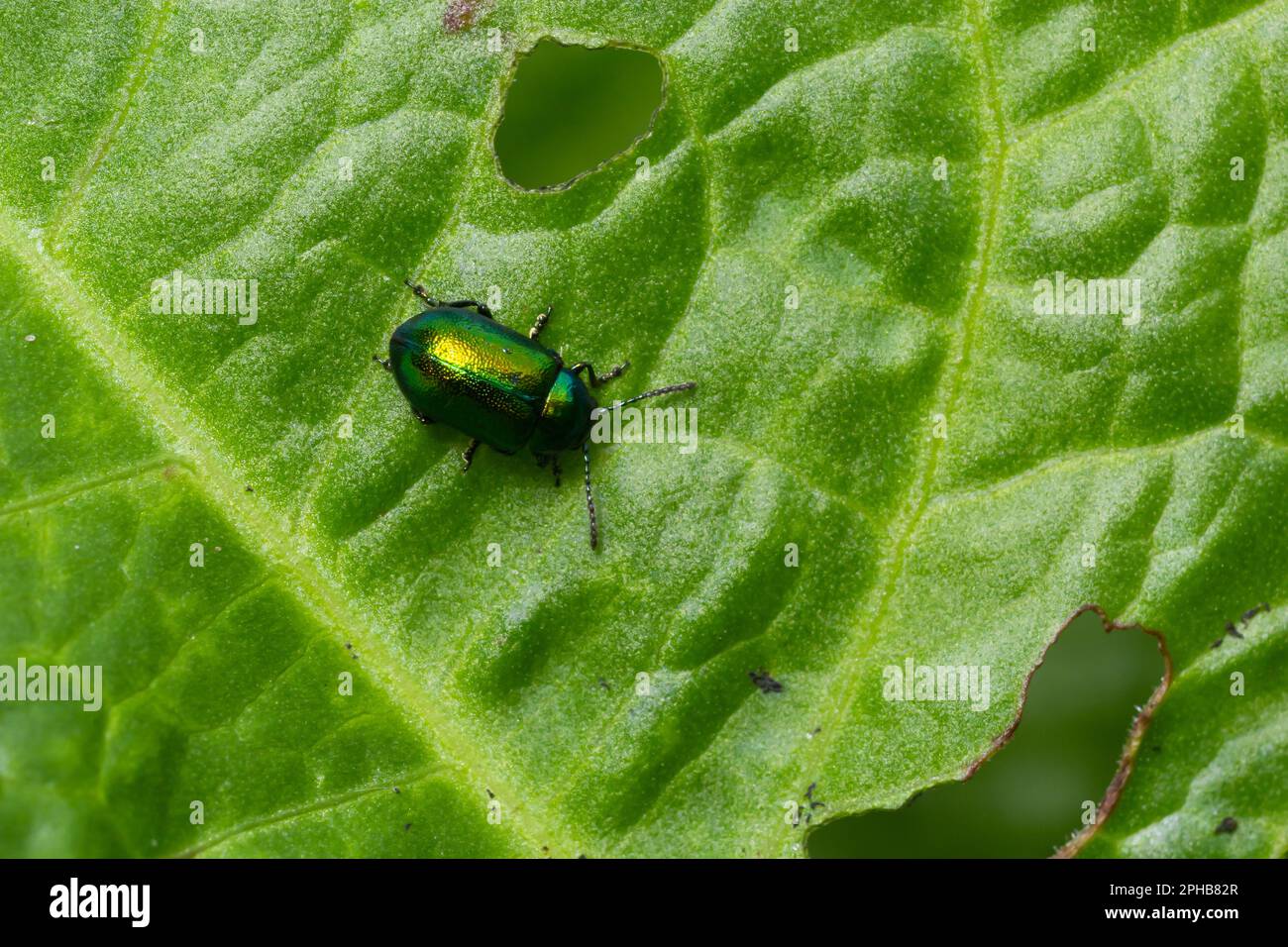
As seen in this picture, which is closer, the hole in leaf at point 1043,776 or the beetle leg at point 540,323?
the hole in leaf at point 1043,776

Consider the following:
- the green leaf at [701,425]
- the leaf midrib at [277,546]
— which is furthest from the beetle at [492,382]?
the leaf midrib at [277,546]

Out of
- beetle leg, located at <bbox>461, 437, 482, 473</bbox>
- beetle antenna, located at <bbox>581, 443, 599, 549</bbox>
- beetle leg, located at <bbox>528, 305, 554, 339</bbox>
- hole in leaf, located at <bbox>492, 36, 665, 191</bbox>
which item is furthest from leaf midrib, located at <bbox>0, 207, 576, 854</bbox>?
hole in leaf, located at <bbox>492, 36, 665, 191</bbox>

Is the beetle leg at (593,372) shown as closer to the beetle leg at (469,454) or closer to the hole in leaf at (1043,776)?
the beetle leg at (469,454)

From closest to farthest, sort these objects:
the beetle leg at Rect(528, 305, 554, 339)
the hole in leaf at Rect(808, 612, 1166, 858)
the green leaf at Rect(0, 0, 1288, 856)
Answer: the green leaf at Rect(0, 0, 1288, 856)
the hole in leaf at Rect(808, 612, 1166, 858)
the beetle leg at Rect(528, 305, 554, 339)

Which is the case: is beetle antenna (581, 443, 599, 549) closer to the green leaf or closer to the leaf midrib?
the green leaf

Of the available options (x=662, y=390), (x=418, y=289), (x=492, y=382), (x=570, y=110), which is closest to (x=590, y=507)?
(x=662, y=390)

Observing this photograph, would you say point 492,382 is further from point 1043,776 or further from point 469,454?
point 1043,776

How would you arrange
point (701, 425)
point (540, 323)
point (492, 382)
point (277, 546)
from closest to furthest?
point (277, 546)
point (701, 425)
point (540, 323)
point (492, 382)
